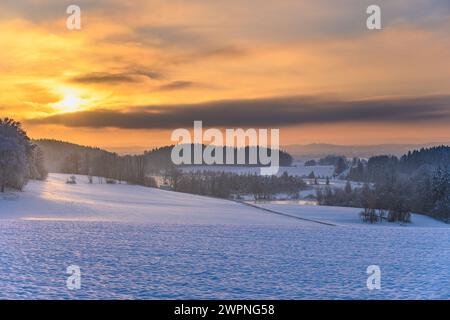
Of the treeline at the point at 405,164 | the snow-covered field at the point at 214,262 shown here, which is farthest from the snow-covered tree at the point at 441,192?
the snow-covered field at the point at 214,262

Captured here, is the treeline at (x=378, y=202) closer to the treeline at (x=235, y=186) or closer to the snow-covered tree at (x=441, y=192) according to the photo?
the snow-covered tree at (x=441, y=192)

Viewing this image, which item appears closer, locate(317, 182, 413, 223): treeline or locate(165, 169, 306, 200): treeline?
locate(317, 182, 413, 223): treeline

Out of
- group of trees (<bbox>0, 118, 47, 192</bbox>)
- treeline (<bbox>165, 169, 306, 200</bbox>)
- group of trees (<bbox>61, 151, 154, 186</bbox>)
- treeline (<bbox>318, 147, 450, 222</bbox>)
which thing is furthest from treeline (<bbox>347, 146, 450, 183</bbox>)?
group of trees (<bbox>0, 118, 47, 192</bbox>)

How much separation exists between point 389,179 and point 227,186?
59.6 m

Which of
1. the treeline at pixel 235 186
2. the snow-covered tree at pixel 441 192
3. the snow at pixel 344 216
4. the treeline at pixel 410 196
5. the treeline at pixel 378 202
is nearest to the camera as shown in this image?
the snow at pixel 344 216

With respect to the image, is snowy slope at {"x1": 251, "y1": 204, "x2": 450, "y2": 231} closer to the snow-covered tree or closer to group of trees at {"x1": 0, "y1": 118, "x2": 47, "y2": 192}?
the snow-covered tree

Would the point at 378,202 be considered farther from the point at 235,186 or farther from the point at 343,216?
the point at 235,186

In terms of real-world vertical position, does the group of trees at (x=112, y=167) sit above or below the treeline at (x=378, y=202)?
above

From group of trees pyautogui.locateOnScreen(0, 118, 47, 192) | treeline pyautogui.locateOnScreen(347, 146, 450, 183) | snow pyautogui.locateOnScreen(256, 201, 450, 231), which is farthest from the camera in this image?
treeline pyautogui.locateOnScreen(347, 146, 450, 183)

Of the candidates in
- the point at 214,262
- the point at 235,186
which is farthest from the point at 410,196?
the point at 214,262

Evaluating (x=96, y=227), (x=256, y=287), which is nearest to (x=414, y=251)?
(x=256, y=287)

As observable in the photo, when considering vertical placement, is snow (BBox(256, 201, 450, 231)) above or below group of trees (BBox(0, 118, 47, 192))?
below
